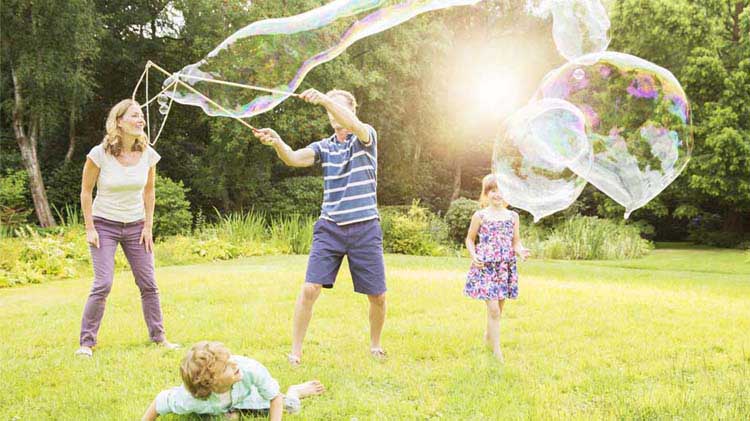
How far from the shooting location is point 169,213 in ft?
45.4

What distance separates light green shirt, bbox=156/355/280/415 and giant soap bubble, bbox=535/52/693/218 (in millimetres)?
3592

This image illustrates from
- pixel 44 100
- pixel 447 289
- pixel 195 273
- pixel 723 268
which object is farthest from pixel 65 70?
pixel 723 268

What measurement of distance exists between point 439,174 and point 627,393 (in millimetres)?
20675

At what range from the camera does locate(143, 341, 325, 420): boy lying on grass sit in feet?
9.34

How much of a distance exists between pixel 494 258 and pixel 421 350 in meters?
0.86

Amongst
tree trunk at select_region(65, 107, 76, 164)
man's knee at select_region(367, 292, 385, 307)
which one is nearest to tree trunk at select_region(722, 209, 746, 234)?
man's knee at select_region(367, 292, 385, 307)

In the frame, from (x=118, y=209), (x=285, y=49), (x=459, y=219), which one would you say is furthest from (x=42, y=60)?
(x=285, y=49)

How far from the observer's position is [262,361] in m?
4.21

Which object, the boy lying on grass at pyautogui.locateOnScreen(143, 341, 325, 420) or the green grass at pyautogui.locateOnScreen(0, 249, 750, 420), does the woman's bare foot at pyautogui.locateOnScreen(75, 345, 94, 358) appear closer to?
the green grass at pyautogui.locateOnScreen(0, 249, 750, 420)

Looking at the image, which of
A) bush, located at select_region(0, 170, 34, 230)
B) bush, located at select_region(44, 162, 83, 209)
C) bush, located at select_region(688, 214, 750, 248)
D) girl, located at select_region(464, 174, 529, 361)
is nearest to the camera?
girl, located at select_region(464, 174, 529, 361)

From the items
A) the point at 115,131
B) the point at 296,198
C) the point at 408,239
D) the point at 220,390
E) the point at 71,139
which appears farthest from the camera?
the point at 71,139

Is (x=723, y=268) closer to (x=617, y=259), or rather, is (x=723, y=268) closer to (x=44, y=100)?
(x=617, y=259)

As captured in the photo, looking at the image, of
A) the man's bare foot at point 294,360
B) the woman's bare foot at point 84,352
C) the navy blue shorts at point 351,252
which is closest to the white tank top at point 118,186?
the woman's bare foot at point 84,352

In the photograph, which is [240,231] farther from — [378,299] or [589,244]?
[378,299]
